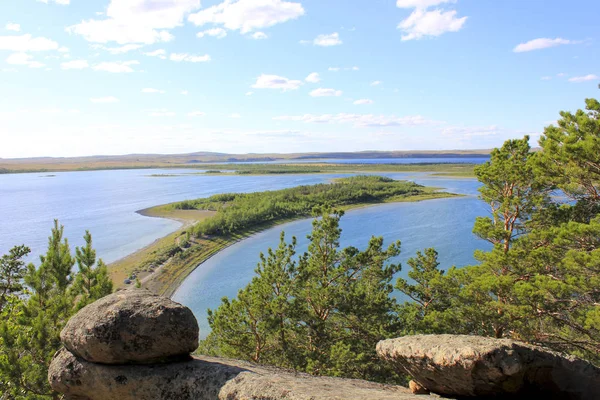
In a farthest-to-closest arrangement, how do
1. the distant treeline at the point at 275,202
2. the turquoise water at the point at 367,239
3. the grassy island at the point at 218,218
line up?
the distant treeline at the point at 275,202, the grassy island at the point at 218,218, the turquoise water at the point at 367,239

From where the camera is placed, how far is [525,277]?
13.6 meters

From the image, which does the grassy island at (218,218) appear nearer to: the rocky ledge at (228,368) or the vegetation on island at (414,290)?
the vegetation on island at (414,290)

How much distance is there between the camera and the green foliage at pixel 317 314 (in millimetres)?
16359

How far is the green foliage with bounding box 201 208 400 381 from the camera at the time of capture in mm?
16359

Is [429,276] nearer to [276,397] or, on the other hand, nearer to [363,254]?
[363,254]

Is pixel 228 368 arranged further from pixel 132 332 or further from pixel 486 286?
pixel 486 286

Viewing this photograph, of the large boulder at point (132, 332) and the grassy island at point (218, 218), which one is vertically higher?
the large boulder at point (132, 332)

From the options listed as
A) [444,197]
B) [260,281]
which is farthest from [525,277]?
[444,197]

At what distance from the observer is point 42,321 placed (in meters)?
11.9

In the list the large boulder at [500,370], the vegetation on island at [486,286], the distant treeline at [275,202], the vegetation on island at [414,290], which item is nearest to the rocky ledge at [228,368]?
the large boulder at [500,370]

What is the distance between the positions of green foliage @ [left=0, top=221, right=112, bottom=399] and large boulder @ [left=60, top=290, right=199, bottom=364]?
16.5 feet

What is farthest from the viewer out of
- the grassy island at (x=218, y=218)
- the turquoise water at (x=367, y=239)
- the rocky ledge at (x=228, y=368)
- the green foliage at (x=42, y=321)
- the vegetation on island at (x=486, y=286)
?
the grassy island at (x=218, y=218)

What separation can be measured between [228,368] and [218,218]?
176ft

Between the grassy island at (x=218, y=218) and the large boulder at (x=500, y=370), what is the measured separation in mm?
24175
